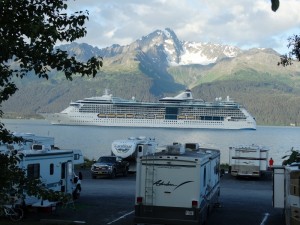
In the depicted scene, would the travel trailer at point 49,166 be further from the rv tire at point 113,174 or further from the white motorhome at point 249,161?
the white motorhome at point 249,161

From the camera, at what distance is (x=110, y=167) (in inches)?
1319

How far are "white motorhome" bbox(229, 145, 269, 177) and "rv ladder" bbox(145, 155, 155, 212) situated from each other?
20.2 meters

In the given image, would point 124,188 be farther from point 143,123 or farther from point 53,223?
point 143,123

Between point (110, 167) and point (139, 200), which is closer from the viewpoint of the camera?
point (139, 200)

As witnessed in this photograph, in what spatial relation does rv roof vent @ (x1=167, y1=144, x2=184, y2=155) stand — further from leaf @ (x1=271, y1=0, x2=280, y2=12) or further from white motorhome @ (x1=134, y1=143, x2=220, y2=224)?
leaf @ (x1=271, y1=0, x2=280, y2=12)

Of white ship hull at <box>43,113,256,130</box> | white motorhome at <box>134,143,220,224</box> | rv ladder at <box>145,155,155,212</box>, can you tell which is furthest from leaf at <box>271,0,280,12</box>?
white ship hull at <box>43,113,256,130</box>

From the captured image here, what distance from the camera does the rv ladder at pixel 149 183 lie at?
48.9 ft

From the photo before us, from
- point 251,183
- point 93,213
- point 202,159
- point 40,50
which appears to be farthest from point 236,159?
point 40,50

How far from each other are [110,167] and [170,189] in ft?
62.5

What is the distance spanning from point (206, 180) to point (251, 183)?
1738 centimetres

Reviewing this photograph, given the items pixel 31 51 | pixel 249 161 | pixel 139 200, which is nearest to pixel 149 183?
pixel 139 200

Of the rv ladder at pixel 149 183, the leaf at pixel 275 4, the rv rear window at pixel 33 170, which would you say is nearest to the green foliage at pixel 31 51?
the leaf at pixel 275 4

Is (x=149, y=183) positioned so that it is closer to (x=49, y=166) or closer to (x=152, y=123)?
(x=49, y=166)

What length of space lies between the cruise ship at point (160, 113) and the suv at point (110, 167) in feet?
442
